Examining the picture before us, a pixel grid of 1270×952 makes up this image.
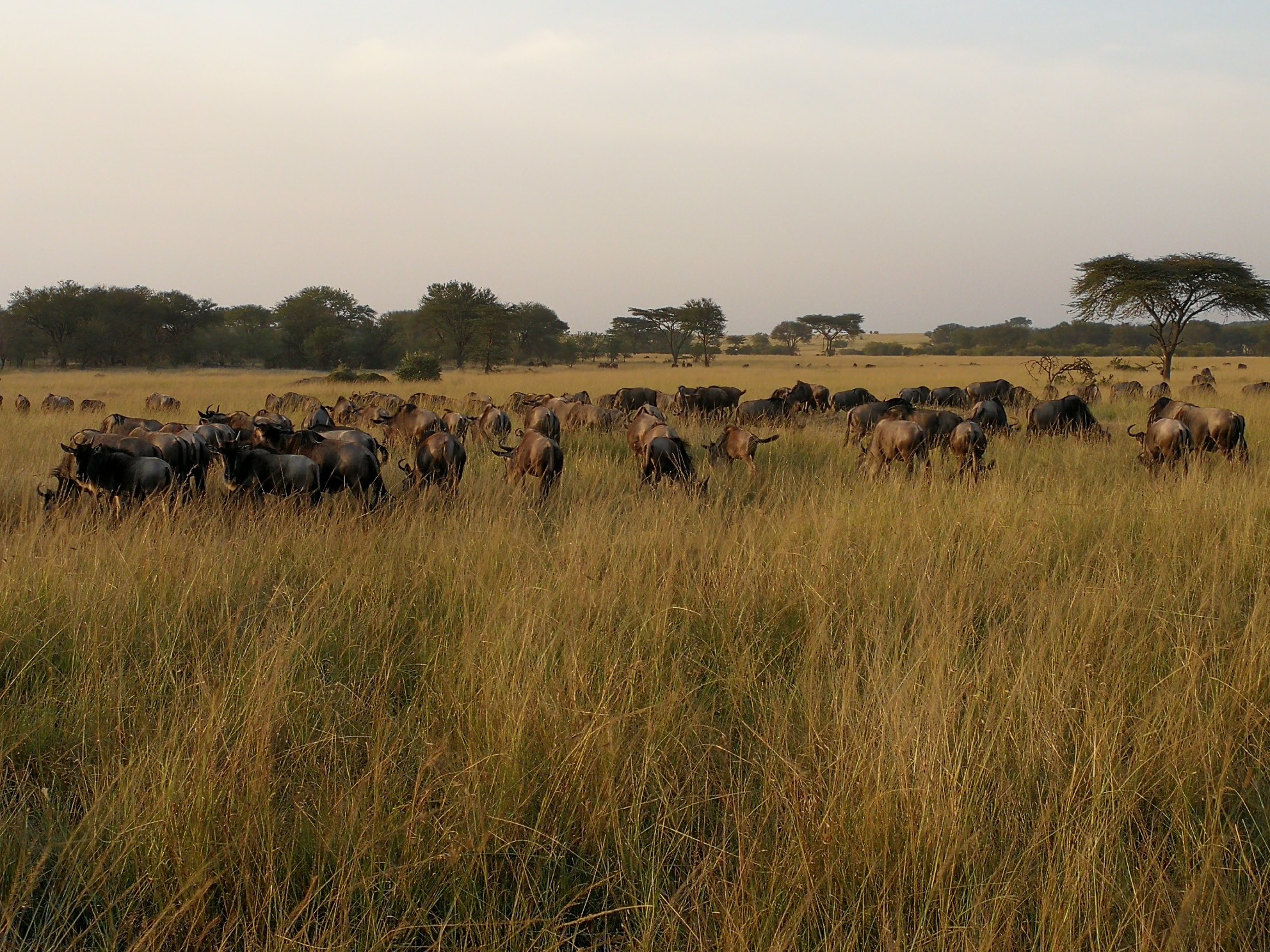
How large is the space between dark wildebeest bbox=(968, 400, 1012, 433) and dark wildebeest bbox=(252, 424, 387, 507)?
33.9 feet

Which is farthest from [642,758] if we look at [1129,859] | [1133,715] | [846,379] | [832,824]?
[846,379]

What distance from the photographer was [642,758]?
237 cm

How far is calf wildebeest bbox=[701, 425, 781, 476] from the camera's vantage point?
948 centimetres

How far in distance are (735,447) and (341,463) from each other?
4.83 meters

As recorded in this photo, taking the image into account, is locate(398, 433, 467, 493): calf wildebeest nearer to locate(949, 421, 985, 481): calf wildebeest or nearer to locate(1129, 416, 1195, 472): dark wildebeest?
locate(949, 421, 985, 481): calf wildebeest

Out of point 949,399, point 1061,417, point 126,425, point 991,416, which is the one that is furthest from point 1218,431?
point 126,425

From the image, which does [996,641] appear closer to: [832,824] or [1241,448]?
[832,824]

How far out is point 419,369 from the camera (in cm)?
3441

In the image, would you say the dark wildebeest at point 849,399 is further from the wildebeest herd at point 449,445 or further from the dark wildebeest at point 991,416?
the dark wildebeest at point 991,416

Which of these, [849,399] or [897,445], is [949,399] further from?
[897,445]

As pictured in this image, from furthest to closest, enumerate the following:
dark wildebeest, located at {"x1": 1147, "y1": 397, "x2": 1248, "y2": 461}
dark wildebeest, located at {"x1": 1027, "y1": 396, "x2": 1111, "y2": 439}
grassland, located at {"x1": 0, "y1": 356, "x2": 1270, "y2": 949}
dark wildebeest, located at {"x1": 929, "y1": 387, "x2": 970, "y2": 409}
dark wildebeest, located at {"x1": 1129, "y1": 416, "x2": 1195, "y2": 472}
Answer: dark wildebeest, located at {"x1": 929, "y1": 387, "x2": 970, "y2": 409}
dark wildebeest, located at {"x1": 1027, "y1": 396, "x2": 1111, "y2": 439}
dark wildebeest, located at {"x1": 1147, "y1": 397, "x2": 1248, "y2": 461}
dark wildebeest, located at {"x1": 1129, "y1": 416, "x2": 1195, "y2": 472}
grassland, located at {"x1": 0, "y1": 356, "x2": 1270, "y2": 949}

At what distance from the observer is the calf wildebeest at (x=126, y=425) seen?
29.6 feet

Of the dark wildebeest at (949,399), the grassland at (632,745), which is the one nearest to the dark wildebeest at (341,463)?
the grassland at (632,745)

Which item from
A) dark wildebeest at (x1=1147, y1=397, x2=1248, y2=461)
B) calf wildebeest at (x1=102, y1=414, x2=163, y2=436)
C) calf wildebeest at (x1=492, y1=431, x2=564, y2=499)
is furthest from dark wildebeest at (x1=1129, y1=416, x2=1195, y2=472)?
calf wildebeest at (x1=102, y1=414, x2=163, y2=436)
